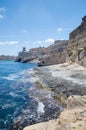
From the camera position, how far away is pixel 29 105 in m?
15.1

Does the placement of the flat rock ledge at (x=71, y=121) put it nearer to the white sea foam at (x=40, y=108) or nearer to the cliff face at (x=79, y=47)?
the white sea foam at (x=40, y=108)

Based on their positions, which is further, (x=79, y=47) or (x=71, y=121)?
(x=79, y=47)

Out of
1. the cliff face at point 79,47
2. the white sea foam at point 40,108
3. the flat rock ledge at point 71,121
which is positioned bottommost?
the white sea foam at point 40,108

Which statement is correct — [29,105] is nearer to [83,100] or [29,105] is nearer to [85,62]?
[83,100]

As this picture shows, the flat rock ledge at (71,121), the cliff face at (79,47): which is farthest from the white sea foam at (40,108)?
the cliff face at (79,47)

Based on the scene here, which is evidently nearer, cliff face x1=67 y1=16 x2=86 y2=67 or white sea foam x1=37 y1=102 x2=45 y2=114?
white sea foam x1=37 y1=102 x2=45 y2=114

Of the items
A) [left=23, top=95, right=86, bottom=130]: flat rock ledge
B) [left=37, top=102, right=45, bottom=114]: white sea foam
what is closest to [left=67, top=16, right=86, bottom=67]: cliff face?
[left=37, top=102, right=45, bottom=114]: white sea foam

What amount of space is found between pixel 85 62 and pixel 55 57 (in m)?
47.6

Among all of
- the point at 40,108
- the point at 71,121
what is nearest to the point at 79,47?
the point at 40,108

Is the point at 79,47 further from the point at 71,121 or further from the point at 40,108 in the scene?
the point at 71,121

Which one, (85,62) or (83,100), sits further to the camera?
(85,62)

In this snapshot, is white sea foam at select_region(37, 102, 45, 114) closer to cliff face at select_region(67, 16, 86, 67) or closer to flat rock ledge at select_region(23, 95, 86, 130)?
flat rock ledge at select_region(23, 95, 86, 130)

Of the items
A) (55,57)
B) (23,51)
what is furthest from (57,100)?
(23,51)

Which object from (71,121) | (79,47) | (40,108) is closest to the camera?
(71,121)
